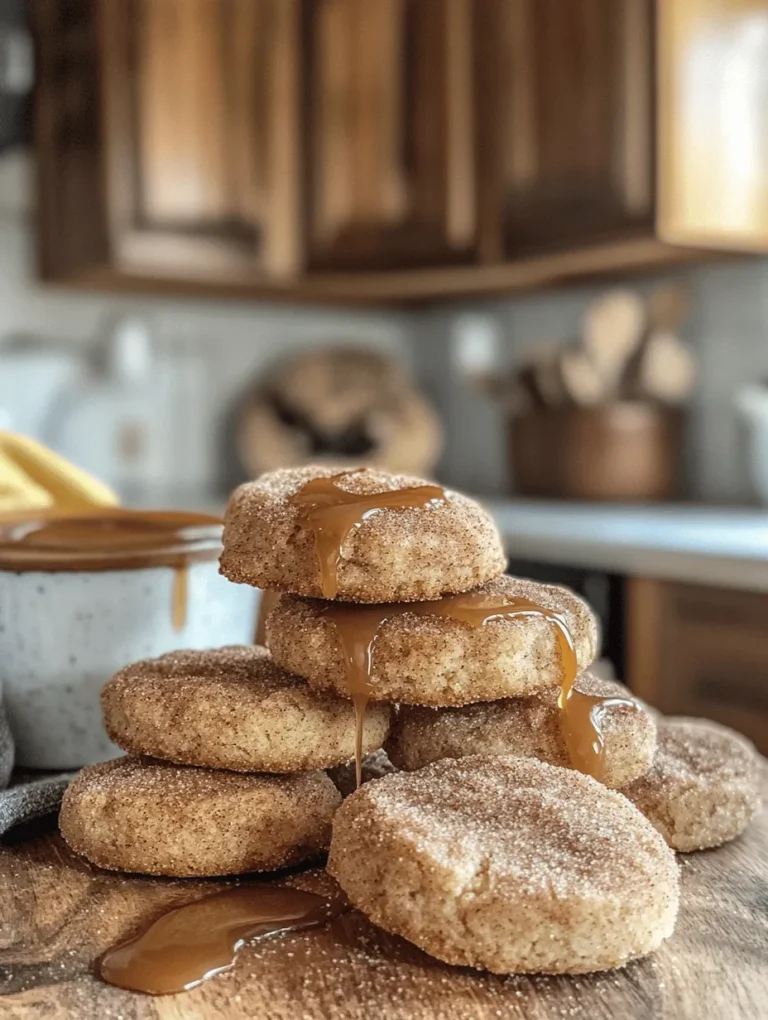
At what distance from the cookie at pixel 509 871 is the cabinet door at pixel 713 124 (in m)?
1.79

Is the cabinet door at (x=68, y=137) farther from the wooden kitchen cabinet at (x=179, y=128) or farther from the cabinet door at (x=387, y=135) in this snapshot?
the cabinet door at (x=387, y=135)

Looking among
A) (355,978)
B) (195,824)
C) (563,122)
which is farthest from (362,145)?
(355,978)

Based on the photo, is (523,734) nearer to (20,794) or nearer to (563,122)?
(20,794)

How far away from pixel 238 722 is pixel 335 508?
15 cm

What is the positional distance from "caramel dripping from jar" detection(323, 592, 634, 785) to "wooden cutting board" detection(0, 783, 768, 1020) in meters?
0.10

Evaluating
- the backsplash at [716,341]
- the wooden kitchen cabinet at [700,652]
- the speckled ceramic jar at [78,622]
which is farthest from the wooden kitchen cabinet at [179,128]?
the speckled ceramic jar at [78,622]

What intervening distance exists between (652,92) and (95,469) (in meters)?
1.73

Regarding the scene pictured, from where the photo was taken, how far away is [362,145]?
276cm

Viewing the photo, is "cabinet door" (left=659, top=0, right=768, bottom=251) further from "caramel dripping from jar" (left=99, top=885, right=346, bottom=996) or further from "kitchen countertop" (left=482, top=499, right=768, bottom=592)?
"caramel dripping from jar" (left=99, top=885, right=346, bottom=996)

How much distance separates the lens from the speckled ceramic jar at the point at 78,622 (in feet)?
2.67

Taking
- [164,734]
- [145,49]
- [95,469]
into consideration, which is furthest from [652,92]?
[164,734]

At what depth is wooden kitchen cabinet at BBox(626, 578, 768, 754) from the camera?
168cm

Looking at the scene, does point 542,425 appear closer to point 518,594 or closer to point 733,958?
point 518,594

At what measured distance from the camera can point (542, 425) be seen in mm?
2561
